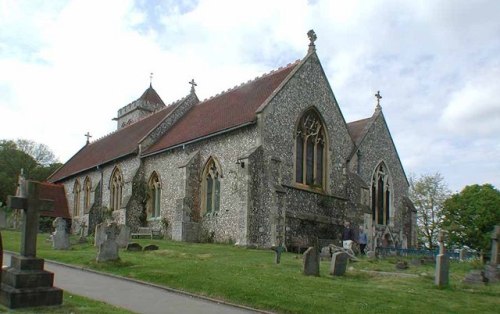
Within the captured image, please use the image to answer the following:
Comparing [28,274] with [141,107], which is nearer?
[28,274]

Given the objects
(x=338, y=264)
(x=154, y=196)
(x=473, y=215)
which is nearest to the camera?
(x=338, y=264)

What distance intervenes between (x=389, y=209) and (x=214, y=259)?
57.4ft

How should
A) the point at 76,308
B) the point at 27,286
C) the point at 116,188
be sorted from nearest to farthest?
the point at 27,286 < the point at 76,308 < the point at 116,188

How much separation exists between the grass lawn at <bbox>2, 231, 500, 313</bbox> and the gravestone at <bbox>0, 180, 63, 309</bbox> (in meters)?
4.08

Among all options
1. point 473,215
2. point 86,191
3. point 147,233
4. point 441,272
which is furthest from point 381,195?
point 86,191

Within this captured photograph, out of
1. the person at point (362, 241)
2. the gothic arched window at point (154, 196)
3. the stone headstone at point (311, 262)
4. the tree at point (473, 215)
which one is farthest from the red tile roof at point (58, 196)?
the tree at point (473, 215)

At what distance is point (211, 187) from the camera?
26609 millimetres

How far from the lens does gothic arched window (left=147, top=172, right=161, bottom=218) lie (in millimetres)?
30359

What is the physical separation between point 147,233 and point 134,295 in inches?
678

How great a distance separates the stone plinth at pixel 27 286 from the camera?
886 cm

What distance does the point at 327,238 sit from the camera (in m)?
26.5

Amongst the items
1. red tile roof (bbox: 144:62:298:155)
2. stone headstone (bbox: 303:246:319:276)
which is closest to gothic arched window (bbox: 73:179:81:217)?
red tile roof (bbox: 144:62:298:155)

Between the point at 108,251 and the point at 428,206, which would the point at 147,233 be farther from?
the point at 428,206

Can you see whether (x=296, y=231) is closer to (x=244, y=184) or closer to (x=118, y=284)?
(x=244, y=184)
